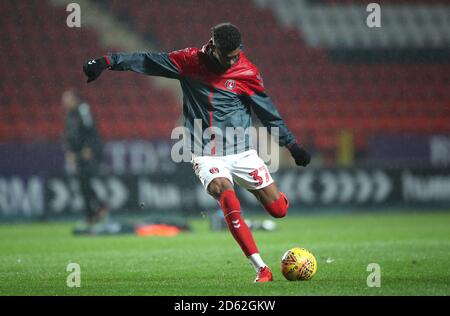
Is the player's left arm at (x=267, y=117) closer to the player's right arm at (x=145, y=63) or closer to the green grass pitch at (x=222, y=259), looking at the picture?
the player's right arm at (x=145, y=63)

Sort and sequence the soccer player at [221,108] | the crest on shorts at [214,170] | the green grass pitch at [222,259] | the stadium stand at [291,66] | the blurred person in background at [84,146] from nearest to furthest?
1. the green grass pitch at [222,259]
2. the crest on shorts at [214,170]
3. the soccer player at [221,108]
4. the blurred person in background at [84,146]
5. the stadium stand at [291,66]

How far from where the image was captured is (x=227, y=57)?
7199 mm

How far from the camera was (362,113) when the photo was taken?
20828mm

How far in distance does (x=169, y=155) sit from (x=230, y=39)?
10277 millimetres

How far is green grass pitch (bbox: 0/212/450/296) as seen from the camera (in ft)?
22.1

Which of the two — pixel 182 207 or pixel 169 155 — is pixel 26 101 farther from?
pixel 182 207

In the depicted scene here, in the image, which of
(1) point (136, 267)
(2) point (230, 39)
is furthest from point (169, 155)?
(2) point (230, 39)

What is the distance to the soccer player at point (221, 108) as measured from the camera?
7.35m

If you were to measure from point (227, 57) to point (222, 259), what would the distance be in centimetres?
274

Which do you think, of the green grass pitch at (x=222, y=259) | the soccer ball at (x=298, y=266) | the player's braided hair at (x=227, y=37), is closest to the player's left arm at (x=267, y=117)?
the player's braided hair at (x=227, y=37)

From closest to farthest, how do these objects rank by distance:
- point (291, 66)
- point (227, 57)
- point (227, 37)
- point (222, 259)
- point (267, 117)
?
point (227, 37) < point (227, 57) < point (267, 117) < point (222, 259) < point (291, 66)

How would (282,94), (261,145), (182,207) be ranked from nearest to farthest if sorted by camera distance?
(182,207) → (261,145) → (282,94)

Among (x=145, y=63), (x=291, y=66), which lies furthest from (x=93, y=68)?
(x=291, y=66)

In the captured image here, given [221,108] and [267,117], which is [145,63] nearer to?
[221,108]
